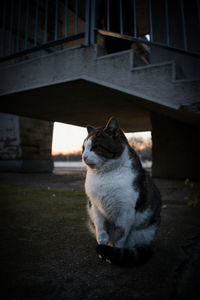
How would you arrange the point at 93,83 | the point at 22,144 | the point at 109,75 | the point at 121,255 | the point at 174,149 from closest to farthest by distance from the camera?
the point at 121,255, the point at 109,75, the point at 93,83, the point at 174,149, the point at 22,144

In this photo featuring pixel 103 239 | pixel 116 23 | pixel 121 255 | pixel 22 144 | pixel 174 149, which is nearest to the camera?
pixel 121 255

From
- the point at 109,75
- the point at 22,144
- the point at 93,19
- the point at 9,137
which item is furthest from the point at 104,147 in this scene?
the point at 9,137

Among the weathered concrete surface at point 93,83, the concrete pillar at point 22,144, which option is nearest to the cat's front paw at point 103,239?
the weathered concrete surface at point 93,83

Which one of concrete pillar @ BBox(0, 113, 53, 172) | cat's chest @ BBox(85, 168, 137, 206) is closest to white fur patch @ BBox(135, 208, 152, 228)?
cat's chest @ BBox(85, 168, 137, 206)

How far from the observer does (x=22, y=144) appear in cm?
699

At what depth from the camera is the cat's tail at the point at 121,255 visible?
0.98 meters

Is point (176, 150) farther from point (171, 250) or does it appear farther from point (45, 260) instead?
point (45, 260)

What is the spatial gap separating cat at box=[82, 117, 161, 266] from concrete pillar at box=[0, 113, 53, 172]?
21.2ft

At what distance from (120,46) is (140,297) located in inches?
174

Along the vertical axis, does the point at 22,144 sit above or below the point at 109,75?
below

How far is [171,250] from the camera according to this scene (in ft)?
4.08

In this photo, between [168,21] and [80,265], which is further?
[168,21]

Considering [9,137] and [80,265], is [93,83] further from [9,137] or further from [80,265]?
[9,137]

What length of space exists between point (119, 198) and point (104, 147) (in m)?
0.30
